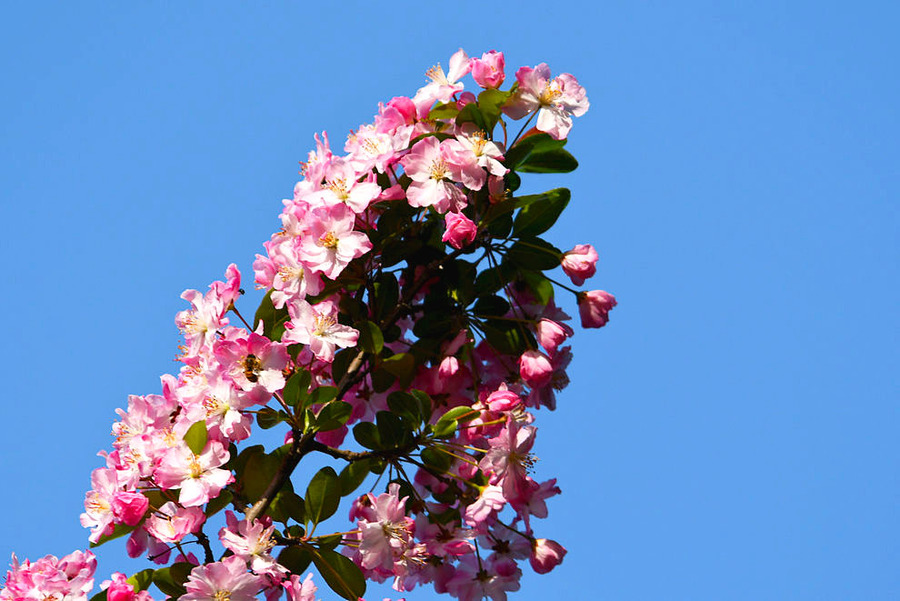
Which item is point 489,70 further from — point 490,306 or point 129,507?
point 129,507

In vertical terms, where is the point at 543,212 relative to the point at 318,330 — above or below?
above

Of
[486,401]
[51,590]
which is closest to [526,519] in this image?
[486,401]

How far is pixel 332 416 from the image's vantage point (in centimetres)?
179

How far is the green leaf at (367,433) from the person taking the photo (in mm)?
1896

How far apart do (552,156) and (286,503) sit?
3.03 ft

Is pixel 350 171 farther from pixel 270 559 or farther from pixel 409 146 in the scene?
pixel 270 559

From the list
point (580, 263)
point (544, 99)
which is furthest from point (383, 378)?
point (544, 99)

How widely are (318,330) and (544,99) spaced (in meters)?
0.71

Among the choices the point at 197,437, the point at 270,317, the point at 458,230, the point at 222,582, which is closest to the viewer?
the point at 222,582

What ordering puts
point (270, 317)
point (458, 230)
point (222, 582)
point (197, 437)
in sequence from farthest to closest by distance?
point (270, 317)
point (458, 230)
point (197, 437)
point (222, 582)

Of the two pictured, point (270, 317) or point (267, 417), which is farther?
point (270, 317)

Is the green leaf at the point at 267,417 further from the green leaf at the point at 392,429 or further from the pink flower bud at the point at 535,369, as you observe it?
the pink flower bud at the point at 535,369

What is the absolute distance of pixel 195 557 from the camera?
181cm

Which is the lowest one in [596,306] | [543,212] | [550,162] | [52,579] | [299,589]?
[299,589]
